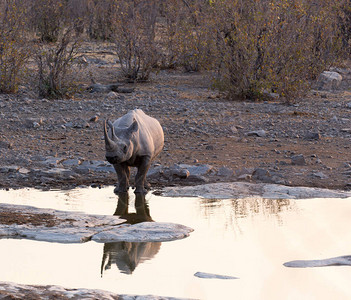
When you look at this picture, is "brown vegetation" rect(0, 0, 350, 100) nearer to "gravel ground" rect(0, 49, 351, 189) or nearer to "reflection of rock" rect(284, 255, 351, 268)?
"gravel ground" rect(0, 49, 351, 189)

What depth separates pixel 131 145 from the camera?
8008mm

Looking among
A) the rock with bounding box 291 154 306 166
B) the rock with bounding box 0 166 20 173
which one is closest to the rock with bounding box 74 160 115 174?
the rock with bounding box 0 166 20 173

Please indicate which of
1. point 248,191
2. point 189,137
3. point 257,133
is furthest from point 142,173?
point 257,133

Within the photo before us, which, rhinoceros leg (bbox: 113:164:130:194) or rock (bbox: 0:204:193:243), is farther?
rhinoceros leg (bbox: 113:164:130:194)

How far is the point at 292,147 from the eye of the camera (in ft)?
34.9

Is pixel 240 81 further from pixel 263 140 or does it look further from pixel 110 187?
pixel 110 187

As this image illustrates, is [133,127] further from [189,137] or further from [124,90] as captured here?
[124,90]

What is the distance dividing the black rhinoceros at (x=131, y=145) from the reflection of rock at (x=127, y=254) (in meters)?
1.60

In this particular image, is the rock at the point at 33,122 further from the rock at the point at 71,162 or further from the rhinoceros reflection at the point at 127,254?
the rhinoceros reflection at the point at 127,254

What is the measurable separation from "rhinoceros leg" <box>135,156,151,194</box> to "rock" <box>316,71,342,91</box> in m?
8.69

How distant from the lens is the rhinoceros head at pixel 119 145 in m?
7.72

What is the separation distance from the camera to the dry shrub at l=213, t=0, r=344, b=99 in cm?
1396

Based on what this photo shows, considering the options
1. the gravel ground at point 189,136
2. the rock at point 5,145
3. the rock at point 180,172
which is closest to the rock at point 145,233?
the gravel ground at point 189,136

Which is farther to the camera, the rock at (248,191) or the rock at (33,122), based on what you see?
the rock at (33,122)
